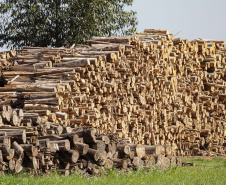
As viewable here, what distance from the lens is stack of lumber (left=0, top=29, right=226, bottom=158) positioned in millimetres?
11758

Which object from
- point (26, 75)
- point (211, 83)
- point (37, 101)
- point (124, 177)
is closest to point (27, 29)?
point (211, 83)

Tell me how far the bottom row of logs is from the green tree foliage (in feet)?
51.9

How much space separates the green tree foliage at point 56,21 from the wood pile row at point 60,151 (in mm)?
15595

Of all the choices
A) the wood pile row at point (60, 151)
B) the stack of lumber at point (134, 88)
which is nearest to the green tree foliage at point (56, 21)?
the stack of lumber at point (134, 88)

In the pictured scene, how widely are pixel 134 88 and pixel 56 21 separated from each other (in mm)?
12974

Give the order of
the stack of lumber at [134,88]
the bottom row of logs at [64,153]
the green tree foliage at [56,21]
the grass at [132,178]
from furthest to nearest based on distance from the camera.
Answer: the green tree foliage at [56,21] → the stack of lumber at [134,88] → the bottom row of logs at [64,153] → the grass at [132,178]

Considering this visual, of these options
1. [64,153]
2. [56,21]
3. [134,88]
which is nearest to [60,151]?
[64,153]

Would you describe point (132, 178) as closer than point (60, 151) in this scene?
Yes

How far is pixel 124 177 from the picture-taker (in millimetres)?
8734

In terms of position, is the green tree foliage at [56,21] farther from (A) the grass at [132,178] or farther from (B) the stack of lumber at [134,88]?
(A) the grass at [132,178]

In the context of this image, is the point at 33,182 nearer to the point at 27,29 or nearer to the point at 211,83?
the point at 211,83

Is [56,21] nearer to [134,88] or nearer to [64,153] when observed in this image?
[134,88]

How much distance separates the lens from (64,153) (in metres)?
9.14

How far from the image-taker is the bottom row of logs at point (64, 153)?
340 inches
